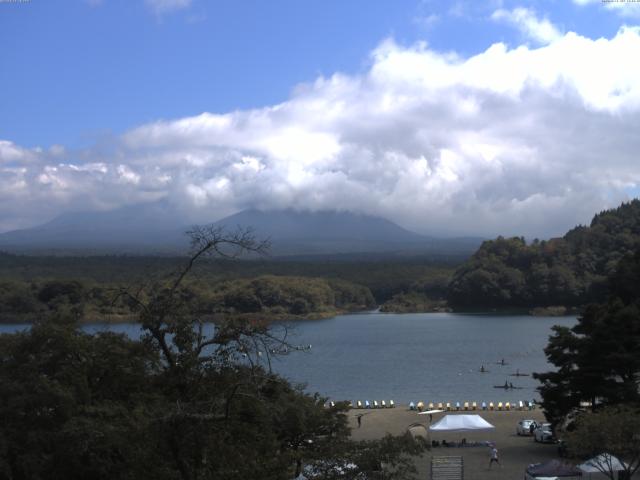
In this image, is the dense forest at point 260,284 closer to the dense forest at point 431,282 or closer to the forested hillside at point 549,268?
the dense forest at point 431,282

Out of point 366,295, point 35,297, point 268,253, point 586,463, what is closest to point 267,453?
point 268,253

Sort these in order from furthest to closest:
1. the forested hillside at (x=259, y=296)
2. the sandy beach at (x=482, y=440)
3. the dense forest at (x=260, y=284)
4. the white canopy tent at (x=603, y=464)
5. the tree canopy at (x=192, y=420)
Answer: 1. the dense forest at (x=260, y=284)
2. the forested hillside at (x=259, y=296)
3. the sandy beach at (x=482, y=440)
4. the white canopy tent at (x=603, y=464)
5. the tree canopy at (x=192, y=420)

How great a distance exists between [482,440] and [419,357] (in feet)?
86.5

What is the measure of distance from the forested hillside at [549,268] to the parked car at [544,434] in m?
56.4

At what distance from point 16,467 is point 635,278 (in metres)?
27.9

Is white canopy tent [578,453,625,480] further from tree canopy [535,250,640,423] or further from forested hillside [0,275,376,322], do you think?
forested hillside [0,275,376,322]

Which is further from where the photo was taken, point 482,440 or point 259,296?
point 259,296

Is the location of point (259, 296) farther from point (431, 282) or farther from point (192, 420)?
point (192, 420)

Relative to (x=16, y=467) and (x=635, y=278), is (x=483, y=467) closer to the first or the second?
(x=16, y=467)

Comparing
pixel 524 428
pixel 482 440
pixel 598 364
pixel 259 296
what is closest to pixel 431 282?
pixel 259 296

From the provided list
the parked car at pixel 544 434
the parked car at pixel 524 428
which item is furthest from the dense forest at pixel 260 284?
the parked car at pixel 544 434

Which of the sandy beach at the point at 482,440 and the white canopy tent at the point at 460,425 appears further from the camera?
the white canopy tent at the point at 460,425

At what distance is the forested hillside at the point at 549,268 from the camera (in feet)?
248

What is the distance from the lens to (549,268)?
78.1m
